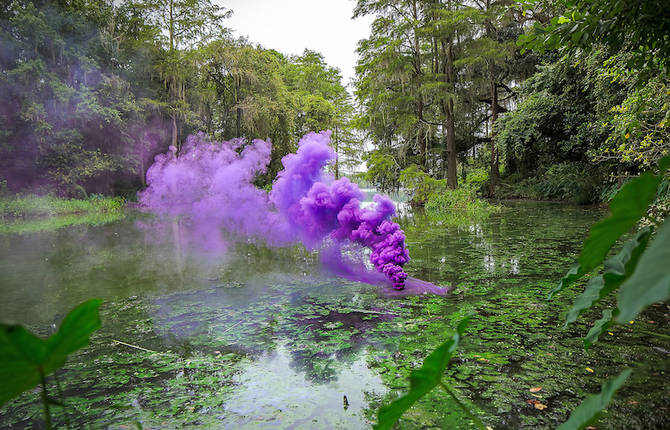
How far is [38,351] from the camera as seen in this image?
0.55m

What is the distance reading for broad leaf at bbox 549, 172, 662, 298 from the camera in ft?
1.98

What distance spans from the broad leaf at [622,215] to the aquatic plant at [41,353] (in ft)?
2.99

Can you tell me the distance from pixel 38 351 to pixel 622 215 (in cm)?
104

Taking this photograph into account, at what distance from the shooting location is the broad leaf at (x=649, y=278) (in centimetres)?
35

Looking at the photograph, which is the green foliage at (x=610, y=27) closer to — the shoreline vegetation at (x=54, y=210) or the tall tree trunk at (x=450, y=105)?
the tall tree trunk at (x=450, y=105)

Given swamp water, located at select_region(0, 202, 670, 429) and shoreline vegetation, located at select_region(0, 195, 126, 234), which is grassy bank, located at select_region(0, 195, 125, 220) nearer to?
shoreline vegetation, located at select_region(0, 195, 126, 234)

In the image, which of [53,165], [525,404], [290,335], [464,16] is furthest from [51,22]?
[525,404]

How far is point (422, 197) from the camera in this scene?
14500 mm

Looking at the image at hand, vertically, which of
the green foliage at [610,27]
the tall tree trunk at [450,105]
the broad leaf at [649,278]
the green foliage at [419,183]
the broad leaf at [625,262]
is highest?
the tall tree trunk at [450,105]

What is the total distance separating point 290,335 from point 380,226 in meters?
Answer: 1.76

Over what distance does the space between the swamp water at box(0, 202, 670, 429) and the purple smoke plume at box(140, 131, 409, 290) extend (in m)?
0.64

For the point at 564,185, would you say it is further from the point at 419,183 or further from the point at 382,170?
the point at 382,170

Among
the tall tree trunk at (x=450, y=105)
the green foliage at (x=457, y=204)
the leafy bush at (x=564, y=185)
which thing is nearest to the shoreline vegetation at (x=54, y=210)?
the green foliage at (x=457, y=204)

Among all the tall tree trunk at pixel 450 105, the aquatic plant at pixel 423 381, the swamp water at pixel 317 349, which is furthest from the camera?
the tall tree trunk at pixel 450 105
